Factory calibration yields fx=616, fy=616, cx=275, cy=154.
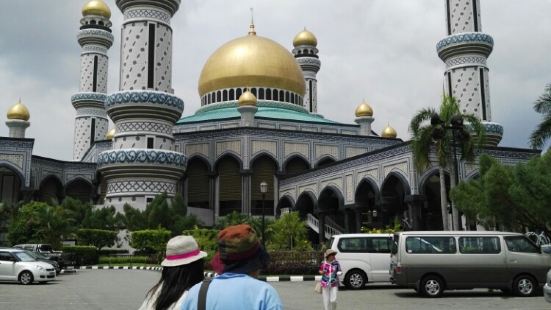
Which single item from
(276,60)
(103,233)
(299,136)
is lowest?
(103,233)

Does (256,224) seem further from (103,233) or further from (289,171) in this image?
(289,171)

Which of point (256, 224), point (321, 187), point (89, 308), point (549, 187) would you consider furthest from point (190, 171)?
point (89, 308)

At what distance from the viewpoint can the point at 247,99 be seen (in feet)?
153

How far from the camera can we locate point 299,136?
47.6m

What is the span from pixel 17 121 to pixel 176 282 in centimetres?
5156

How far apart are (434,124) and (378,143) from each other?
29.3m

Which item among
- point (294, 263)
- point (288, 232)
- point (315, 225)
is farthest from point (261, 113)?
point (294, 263)

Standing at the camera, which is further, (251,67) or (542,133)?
(251,67)

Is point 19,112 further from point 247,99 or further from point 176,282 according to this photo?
point 176,282

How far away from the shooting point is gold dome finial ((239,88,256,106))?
46500mm

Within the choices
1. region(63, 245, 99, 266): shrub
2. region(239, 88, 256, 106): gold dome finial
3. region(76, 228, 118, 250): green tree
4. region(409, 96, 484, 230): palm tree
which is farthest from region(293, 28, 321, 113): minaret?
region(409, 96, 484, 230): palm tree

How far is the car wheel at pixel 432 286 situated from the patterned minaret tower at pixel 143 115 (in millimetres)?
26670

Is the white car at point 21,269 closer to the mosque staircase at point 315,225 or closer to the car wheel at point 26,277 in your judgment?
the car wheel at point 26,277

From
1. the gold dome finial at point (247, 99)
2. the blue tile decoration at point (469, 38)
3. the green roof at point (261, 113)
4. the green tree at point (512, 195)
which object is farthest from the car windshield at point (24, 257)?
the green roof at point (261, 113)
